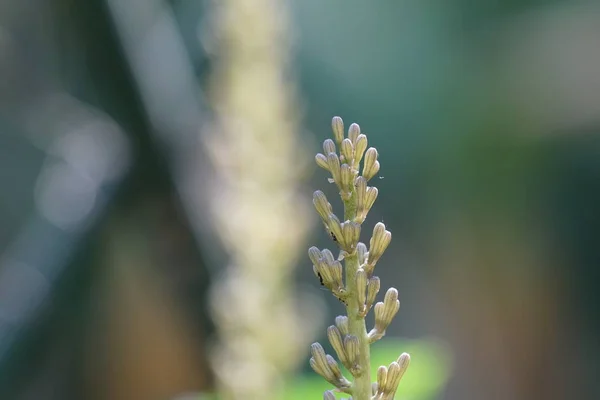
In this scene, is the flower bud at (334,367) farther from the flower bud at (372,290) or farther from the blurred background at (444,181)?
the blurred background at (444,181)

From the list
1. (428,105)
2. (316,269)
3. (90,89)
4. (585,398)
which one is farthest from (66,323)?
(585,398)

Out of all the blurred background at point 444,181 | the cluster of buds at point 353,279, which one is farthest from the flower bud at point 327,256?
the blurred background at point 444,181

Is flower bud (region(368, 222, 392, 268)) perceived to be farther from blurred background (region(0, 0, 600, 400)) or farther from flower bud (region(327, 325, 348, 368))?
blurred background (region(0, 0, 600, 400))

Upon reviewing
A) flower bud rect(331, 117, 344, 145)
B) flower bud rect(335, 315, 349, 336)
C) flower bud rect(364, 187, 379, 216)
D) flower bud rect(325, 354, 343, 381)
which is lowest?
flower bud rect(325, 354, 343, 381)

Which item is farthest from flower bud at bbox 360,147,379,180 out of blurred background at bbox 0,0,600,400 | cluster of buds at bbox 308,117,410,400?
blurred background at bbox 0,0,600,400

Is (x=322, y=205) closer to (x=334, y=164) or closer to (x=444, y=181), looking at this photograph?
(x=334, y=164)

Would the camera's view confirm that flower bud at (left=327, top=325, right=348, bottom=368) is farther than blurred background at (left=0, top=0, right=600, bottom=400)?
No

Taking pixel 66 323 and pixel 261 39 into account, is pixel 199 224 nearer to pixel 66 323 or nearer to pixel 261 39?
pixel 66 323

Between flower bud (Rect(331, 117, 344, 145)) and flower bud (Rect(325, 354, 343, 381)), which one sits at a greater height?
flower bud (Rect(331, 117, 344, 145))
